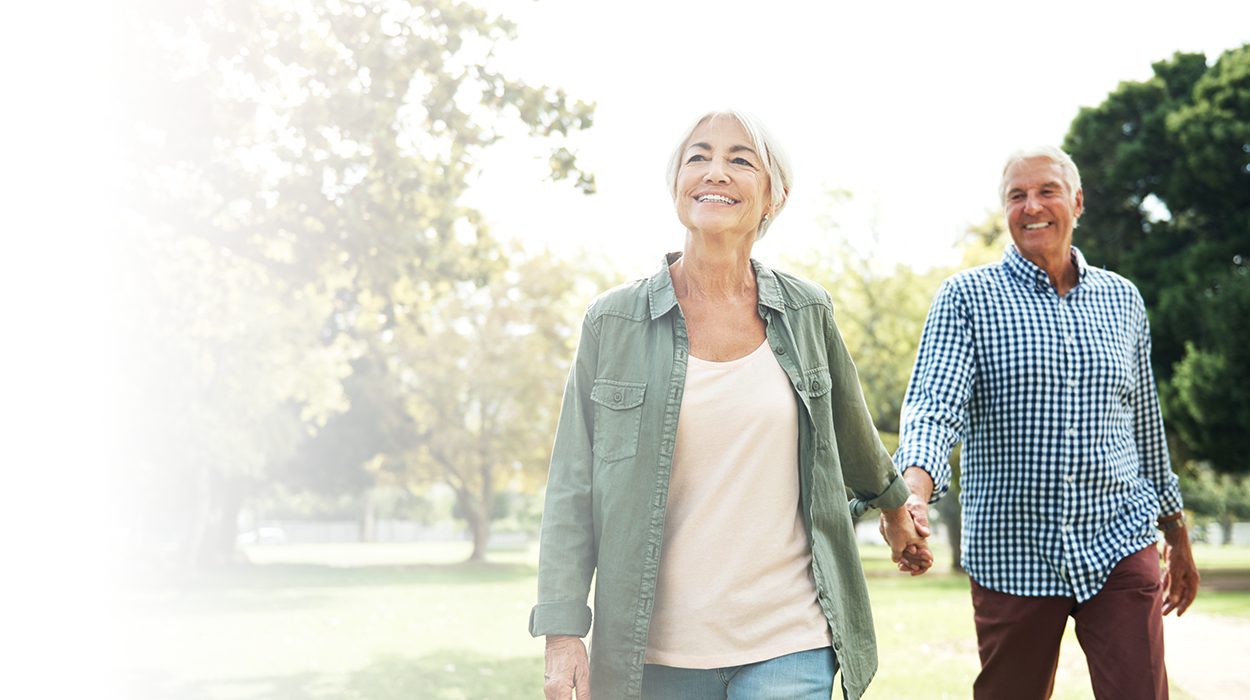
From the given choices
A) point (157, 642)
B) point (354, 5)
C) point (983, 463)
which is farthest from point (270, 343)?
point (983, 463)

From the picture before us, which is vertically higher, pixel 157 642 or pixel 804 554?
pixel 804 554

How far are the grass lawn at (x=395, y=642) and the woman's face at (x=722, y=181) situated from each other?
25.1ft

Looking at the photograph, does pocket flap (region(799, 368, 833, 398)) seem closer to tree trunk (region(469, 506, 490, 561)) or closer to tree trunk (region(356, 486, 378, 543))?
tree trunk (region(469, 506, 490, 561))

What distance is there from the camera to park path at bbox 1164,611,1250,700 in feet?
31.7

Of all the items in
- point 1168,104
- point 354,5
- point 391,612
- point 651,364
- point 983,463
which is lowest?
point 391,612

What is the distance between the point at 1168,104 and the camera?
88.2 ft

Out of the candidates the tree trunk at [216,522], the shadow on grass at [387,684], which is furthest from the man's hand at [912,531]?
the tree trunk at [216,522]

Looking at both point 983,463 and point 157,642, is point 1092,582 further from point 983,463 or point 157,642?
point 157,642

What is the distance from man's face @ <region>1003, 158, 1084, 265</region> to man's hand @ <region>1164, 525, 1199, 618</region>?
1152 millimetres

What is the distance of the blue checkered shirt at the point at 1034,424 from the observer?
404 cm

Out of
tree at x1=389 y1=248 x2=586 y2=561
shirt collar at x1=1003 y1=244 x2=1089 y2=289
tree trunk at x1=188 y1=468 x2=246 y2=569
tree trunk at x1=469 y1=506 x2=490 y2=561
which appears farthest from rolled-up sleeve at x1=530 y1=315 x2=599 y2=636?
tree trunk at x1=469 y1=506 x2=490 y2=561

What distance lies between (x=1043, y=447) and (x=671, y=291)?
1.58 metres

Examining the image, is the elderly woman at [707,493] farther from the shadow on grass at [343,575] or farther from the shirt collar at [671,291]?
the shadow on grass at [343,575]

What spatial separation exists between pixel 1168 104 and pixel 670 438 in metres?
27.1
